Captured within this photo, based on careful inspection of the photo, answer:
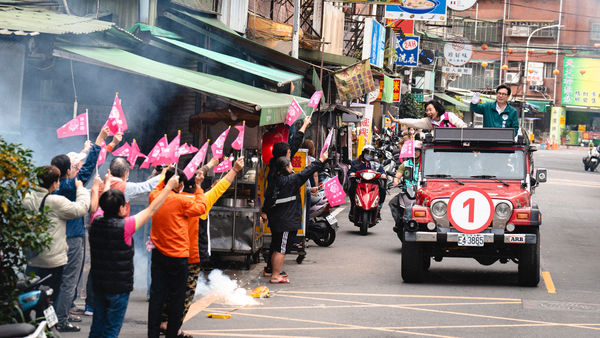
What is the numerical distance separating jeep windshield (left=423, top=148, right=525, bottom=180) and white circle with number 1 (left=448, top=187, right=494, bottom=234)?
1.17 meters

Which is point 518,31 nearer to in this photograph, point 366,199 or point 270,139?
point 366,199

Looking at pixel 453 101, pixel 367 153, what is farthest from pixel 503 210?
pixel 453 101

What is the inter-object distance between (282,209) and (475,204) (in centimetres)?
267

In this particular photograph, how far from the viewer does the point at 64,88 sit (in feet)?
39.6

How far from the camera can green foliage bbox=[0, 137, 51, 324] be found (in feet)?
19.1

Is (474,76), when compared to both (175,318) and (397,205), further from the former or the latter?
(175,318)

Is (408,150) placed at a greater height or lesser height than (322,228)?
greater

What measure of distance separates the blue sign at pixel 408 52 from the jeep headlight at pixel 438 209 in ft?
96.4

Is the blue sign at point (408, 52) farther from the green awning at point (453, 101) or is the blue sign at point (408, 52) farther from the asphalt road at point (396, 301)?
the asphalt road at point (396, 301)

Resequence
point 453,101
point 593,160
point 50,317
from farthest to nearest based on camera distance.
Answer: point 453,101, point 593,160, point 50,317

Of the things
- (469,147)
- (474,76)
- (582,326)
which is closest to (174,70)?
(469,147)

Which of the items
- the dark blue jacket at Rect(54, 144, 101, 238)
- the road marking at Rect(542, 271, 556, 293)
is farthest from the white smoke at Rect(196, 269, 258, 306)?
the road marking at Rect(542, 271, 556, 293)

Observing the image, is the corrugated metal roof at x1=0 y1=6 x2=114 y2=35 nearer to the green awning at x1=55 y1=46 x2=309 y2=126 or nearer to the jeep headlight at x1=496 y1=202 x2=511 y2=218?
the green awning at x1=55 y1=46 x2=309 y2=126

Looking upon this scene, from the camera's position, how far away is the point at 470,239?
1177 cm
